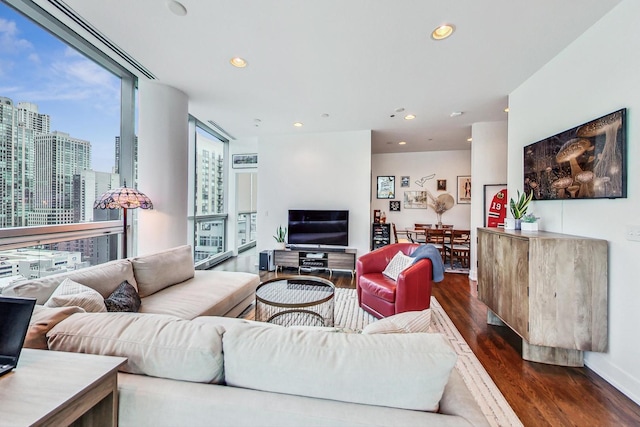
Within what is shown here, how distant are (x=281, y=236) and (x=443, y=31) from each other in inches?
159

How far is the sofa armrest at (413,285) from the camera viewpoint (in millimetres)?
2564

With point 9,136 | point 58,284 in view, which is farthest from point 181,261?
point 9,136

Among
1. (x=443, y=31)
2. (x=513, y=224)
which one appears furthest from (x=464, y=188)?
(x=443, y=31)

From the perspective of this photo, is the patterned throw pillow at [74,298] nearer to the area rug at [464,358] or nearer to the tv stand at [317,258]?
the area rug at [464,358]

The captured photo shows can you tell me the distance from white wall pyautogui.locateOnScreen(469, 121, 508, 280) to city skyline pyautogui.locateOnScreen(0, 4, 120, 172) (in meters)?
5.49

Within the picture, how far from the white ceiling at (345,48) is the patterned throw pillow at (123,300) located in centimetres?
223

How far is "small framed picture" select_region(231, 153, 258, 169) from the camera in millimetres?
6043

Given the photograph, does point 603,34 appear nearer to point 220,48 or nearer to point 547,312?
point 547,312

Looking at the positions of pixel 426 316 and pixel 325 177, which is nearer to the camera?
pixel 426 316

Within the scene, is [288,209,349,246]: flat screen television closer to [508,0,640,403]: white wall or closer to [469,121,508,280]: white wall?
[469,121,508,280]: white wall

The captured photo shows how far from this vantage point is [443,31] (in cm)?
218

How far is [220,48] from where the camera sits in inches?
96.1

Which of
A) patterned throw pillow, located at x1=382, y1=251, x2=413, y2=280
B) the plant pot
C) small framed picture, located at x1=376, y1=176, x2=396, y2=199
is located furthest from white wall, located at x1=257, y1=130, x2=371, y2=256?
the plant pot

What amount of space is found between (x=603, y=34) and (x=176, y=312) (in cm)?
410
